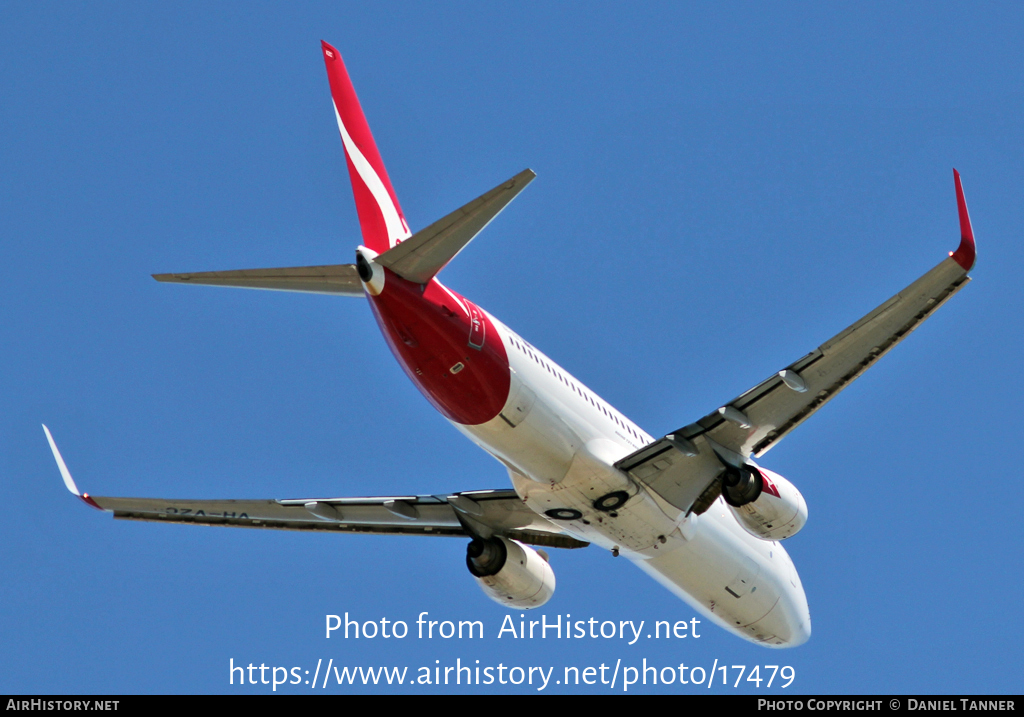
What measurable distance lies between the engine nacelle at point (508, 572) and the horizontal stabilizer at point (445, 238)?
28.0 ft

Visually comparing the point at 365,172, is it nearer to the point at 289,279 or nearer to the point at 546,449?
the point at 289,279

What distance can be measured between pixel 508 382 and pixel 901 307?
6258mm

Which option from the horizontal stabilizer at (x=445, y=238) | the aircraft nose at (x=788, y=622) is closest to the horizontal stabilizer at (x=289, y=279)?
the horizontal stabilizer at (x=445, y=238)

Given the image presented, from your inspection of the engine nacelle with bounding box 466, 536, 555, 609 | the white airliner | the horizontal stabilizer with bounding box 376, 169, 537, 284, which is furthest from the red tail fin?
the engine nacelle with bounding box 466, 536, 555, 609

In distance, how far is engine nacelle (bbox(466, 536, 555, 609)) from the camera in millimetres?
25297

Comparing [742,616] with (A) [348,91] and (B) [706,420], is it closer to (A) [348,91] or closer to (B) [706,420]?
(B) [706,420]

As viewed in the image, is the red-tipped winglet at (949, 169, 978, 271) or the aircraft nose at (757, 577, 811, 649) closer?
the red-tipped winglet at (949, 169, 978, 271)

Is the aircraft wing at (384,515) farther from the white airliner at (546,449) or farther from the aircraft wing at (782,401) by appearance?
the aircraft wing at (782,401)

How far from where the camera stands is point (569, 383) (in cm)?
2145

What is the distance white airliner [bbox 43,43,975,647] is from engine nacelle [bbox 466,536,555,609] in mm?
31

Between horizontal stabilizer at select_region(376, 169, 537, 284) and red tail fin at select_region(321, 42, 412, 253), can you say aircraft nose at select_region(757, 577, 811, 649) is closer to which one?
red tail fin at select_region(321, 42, 412, 253)

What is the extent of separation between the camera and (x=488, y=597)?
84.7 feet

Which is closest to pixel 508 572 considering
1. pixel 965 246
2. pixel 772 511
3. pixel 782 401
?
pixel 772 511
